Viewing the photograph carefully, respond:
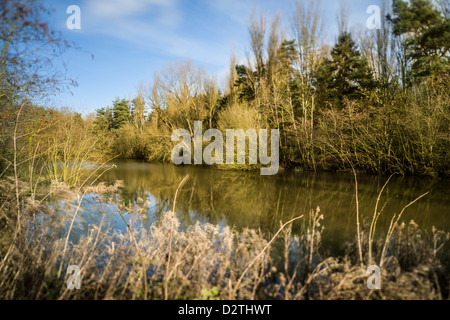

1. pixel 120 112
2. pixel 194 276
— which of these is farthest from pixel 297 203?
pixel 120 112

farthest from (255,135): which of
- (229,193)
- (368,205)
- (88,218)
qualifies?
(88,218)

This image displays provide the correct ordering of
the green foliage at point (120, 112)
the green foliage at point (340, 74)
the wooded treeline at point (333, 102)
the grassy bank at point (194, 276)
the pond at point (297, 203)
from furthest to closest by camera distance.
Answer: the green foliage at point (120, 112), the green foliage at point (340, 74), the wooded treeline at point (333, 102), the pond at point (297, 203), the grassy bank at point (194, 276)

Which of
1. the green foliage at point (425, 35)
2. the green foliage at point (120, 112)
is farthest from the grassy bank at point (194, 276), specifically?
the green foliage at point (120, 112)

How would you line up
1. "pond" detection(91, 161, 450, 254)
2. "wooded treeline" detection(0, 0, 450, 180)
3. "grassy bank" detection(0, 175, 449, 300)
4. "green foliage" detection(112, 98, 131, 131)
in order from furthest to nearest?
"green foliage" detection(112, 98, 131, 131) < "wooded treeline" detection(0, 0, 450, 180) < "pond" detection(91, 161, 450, 254) < "grassy bank" detection(0, 175, 449, 300)

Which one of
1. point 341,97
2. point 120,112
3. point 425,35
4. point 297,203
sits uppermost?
point 120,112

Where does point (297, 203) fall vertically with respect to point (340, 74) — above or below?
below

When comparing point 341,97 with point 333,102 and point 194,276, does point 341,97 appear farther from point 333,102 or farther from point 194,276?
point 194,276

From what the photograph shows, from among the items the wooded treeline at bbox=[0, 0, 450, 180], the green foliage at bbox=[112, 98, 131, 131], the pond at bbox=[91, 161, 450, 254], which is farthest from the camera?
the green foliage at bbox=[112, 98, 131, 131]

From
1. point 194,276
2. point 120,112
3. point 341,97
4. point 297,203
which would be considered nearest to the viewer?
point 194,276

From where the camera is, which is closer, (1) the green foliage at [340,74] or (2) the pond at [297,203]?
(2) the pond at [297,203]

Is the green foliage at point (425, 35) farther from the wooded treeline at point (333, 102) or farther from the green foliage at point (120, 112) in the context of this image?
the green foliage at point (120, 112)

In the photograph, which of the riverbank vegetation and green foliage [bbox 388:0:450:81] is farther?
green foliage [bbox 388:0:450:81]

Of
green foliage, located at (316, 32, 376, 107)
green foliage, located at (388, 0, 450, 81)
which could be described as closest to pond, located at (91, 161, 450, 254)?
green foliage, located at (388, 0, 450, 81)

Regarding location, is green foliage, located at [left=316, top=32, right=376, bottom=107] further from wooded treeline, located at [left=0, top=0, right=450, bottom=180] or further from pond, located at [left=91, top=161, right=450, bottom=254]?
pond, located at [left=91, top=161, right=450, bottom=254]
